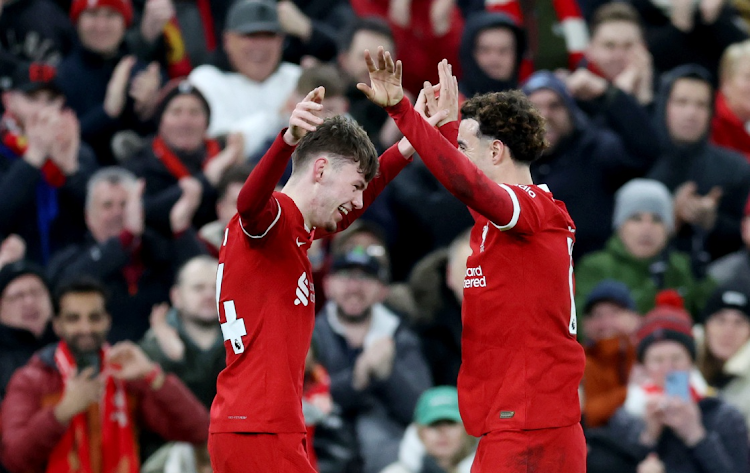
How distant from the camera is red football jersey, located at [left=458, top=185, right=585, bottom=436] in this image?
579 centimetres

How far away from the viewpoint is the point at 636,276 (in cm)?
948

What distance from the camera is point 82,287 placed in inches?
327

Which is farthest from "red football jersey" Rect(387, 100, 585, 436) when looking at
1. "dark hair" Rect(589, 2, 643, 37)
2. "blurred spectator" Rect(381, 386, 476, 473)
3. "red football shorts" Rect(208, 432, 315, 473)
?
"dark hair" Rect(589, 2, 643, 37)

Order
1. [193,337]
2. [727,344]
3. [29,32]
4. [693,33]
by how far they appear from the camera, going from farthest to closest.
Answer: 1. [693,33]
2. [29,32]
3. [727,344]
4. [193,337]

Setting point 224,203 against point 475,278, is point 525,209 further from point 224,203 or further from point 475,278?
point 224,203

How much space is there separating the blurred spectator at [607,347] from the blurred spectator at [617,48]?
234cm

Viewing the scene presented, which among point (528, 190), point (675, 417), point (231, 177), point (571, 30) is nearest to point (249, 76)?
point (231, 177)

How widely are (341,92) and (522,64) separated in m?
2.14

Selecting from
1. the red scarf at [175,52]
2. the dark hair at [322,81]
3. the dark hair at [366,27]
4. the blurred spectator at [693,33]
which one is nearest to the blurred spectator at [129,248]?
the dark hair at [322,81]

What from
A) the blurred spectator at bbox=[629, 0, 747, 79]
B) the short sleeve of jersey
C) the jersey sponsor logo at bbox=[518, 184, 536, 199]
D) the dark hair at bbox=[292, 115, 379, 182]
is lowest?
the short sleeve of jersey

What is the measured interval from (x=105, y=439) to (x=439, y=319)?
2.43 meters

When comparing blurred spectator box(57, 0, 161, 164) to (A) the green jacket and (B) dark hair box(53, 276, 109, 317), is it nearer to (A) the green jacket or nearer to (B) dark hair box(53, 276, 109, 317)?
(B) dark hair box(53, 276, 109, 317)

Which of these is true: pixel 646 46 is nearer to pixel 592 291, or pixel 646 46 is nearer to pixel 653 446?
pixel 592 291

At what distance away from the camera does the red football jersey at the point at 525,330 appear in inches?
228
